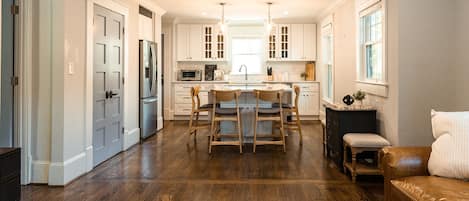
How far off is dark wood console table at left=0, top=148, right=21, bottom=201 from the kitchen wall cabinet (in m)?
6.92

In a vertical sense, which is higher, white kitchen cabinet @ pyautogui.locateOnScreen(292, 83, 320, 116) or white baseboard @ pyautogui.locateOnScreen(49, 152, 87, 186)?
white kitchen cabinet @ pyautogui.locateOnScreen(292, 83, 320, 116)

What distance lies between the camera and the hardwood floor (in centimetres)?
377

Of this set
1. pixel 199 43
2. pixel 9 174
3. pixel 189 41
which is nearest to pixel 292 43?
pixel 199 43

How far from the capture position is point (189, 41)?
32.8 ft

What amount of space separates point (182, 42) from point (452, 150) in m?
8.07

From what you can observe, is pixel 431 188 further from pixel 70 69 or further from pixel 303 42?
pixel 303 42

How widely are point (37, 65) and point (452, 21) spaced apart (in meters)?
4.28

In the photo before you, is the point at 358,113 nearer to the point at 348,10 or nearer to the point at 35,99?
the point at 348,10

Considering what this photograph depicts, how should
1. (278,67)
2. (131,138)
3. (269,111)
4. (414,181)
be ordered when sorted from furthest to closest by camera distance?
(278,67), (131,138), (269,111), (414,181)

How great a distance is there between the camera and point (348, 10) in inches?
259

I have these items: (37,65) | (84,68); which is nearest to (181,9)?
(84,68)

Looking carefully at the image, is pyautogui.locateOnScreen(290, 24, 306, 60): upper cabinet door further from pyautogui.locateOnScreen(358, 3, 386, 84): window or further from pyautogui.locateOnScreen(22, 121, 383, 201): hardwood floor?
pyautogui.locateOnScreen(358, 3, 386, 84): window

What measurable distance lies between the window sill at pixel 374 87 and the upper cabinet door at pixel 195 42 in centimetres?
521

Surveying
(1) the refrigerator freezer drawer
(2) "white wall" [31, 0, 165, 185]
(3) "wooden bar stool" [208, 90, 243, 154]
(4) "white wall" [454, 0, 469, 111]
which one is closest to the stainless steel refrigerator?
(1) the refrigerator freezer drawer
